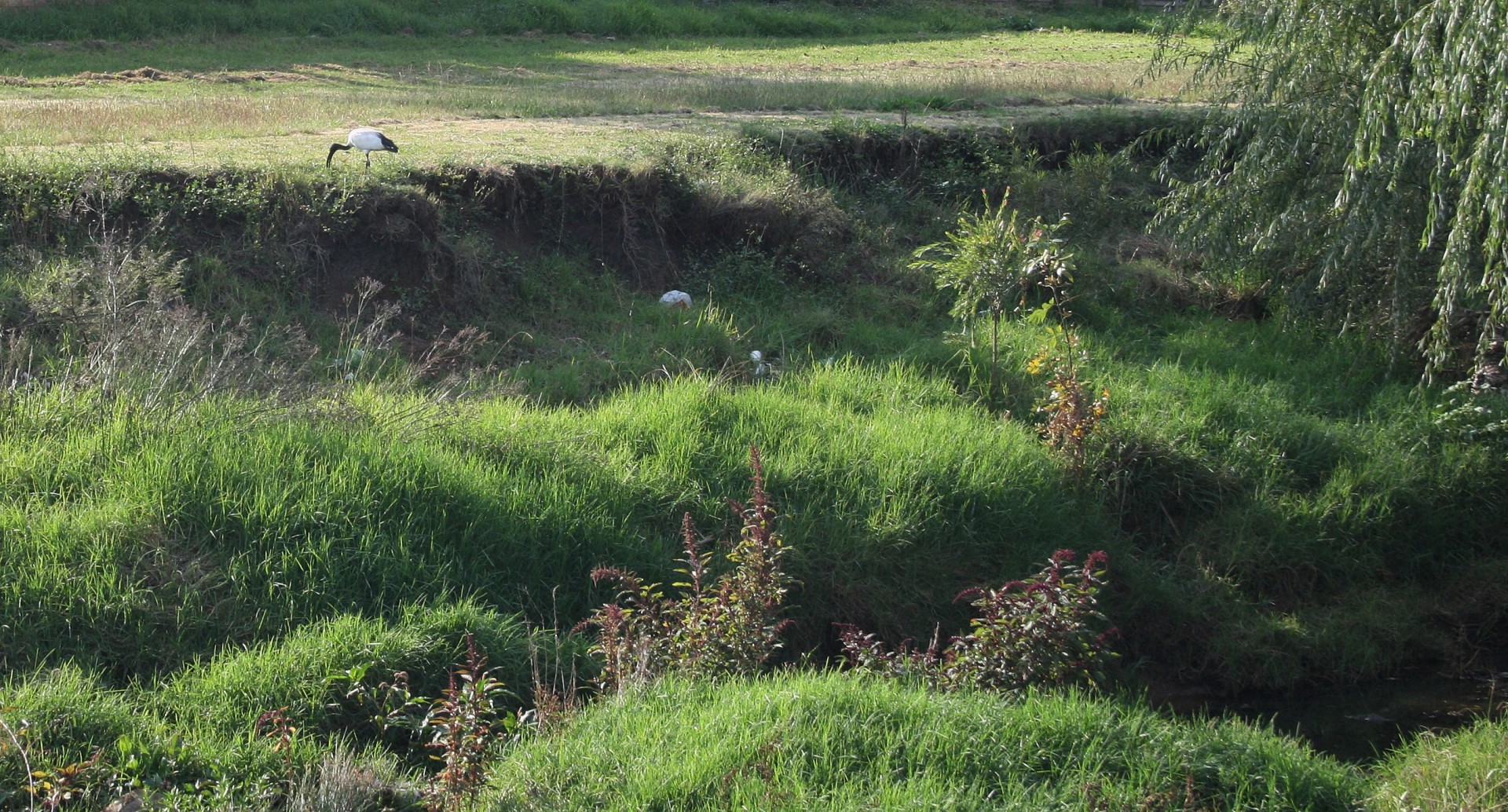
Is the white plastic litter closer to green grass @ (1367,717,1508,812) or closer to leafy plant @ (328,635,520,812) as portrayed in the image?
leafy plant @ (328,635,520,812)

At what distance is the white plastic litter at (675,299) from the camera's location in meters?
10.2

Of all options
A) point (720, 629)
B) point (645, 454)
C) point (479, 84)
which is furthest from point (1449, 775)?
point (479, 84)

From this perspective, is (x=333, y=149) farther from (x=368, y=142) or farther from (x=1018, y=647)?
(x=1018, y=647)

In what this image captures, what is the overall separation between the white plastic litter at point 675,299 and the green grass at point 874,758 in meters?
5.41

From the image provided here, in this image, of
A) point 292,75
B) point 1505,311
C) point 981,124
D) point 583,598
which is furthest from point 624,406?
point 292,75

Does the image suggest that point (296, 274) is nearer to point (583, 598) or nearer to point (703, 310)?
point (703, 310)

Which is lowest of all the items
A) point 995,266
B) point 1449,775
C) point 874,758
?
point 1449,775

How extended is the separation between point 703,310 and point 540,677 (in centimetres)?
499

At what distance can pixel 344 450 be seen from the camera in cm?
641

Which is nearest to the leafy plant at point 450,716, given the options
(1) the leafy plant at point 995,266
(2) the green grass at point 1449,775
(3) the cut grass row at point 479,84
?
(2) the green grass at point 1449,775

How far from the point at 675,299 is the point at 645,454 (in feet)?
9.84

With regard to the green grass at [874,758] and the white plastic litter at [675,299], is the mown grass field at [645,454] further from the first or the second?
the white plastic litter at [675,299]

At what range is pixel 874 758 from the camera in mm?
4562

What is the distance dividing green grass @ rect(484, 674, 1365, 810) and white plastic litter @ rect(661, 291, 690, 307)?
5409 mm
